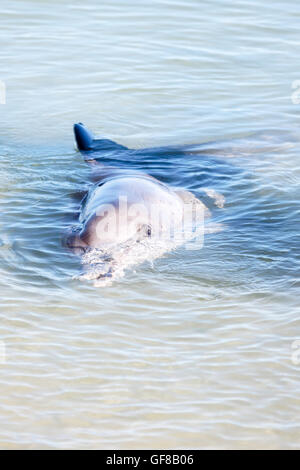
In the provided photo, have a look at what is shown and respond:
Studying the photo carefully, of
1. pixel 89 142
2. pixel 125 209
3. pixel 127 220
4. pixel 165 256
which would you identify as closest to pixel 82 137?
pixel 89 142

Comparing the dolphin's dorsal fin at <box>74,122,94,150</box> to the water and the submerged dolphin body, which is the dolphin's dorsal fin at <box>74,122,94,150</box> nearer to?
the water

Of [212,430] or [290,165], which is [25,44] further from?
[212,430]

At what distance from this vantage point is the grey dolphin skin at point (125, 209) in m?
8.11

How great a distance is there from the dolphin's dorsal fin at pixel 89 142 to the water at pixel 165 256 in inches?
10.3

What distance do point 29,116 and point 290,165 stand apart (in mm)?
4690

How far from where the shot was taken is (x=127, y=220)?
836 centimetres

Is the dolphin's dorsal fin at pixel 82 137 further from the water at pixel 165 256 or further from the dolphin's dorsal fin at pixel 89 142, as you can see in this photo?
the water at pixel 165 256

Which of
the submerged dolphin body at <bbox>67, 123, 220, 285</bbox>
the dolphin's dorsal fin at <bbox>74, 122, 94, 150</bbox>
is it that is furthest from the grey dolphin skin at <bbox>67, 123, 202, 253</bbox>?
the dolphin's dorsal fin at <bbox>74, 122, 94, 150</bbox>

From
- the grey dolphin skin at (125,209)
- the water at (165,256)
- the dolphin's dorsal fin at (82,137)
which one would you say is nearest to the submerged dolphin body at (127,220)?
the grey dolphin skin at (125,209)

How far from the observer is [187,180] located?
1043cm

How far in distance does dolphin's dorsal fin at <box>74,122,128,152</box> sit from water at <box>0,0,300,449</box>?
261 mm

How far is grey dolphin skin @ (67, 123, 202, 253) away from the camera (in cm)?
811

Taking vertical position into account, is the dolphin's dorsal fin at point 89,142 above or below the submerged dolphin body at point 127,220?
above
